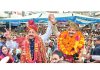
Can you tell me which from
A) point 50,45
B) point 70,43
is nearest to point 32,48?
point 50,45

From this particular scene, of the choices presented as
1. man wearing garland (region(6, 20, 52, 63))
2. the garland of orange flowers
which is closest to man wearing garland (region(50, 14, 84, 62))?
the garland of orange flowers

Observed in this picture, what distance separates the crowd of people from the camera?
88.1 inches

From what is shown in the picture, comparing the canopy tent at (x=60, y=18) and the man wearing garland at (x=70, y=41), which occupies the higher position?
the canopy tent at (x=60, y=18)

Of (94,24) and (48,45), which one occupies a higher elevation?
(94,24)

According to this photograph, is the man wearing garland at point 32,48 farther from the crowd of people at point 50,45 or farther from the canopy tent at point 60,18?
the canopy tent at point 60,18

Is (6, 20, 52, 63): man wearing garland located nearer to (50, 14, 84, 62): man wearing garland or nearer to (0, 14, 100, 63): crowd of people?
(0, 14, 100, 63): crowd of people

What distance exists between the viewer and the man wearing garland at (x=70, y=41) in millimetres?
2244

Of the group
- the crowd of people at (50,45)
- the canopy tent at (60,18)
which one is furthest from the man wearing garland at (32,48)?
the canopy tent at (60,18)

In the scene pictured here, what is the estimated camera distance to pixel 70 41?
2.25m

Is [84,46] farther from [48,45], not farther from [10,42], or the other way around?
[10,42]

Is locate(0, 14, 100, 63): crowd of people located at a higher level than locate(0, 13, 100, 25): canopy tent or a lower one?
lower

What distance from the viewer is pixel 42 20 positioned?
88.4 inches
